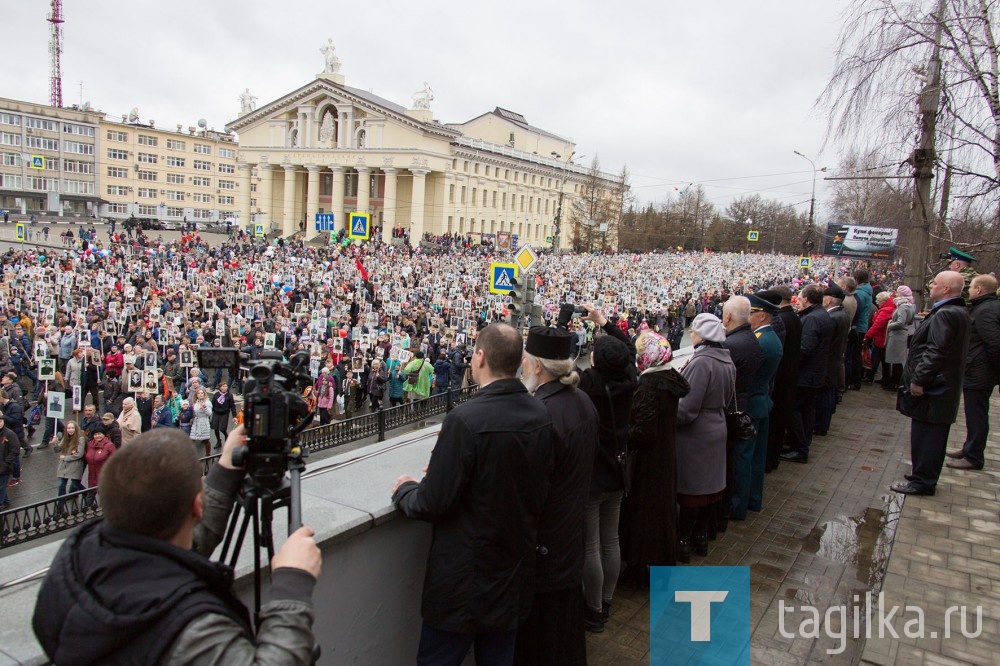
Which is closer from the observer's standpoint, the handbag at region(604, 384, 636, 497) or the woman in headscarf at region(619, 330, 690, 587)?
the handbag at region(604, 384, 636, 497)

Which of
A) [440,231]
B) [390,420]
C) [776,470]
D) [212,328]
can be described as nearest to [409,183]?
[440,231]

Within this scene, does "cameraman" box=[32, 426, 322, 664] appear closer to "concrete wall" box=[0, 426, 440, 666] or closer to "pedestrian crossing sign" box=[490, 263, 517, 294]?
"concrete wall" box=[0, 426, 440, 666]

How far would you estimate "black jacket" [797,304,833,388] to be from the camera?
22.2 feet

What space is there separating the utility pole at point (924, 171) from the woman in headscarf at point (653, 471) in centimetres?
649

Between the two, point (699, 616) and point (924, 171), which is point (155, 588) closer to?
point (699, 616)

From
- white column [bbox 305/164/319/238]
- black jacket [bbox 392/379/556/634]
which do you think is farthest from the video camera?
white column [bbox 305/164/319/238]

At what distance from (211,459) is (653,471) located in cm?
496

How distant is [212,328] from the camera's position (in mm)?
17016

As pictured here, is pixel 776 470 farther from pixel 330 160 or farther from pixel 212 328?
pixel 330 160

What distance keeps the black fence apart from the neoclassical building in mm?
51828

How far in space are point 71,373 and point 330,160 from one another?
5900cm

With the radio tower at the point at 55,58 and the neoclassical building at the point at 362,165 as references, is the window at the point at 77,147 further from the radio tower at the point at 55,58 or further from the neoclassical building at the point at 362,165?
the neoclassical building at the point at 362,165

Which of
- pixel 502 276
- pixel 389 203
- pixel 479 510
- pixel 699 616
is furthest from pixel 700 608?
pixel 389 203

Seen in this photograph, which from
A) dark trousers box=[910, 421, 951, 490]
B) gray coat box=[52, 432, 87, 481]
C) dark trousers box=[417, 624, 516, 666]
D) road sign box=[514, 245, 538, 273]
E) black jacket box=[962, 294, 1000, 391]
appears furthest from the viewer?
road sign box=[514, 245, 538, 273]
